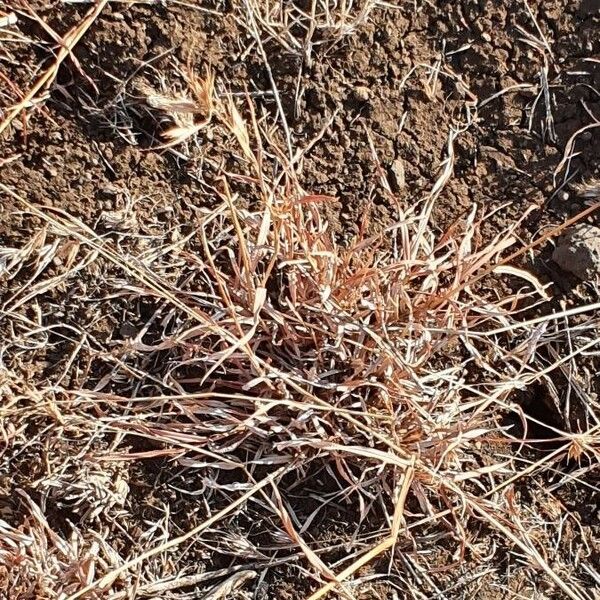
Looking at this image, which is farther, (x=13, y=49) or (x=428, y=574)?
(x=428, y=574)

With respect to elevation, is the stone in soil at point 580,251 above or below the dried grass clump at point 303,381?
above

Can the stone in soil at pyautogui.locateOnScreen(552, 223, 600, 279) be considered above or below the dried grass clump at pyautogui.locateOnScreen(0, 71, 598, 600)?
above

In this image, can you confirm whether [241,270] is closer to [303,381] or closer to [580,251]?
[303,381]

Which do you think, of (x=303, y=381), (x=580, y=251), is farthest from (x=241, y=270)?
(x=580, y=251)

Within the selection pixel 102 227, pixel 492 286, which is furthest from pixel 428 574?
pixel 102 227

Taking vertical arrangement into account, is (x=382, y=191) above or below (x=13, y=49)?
below

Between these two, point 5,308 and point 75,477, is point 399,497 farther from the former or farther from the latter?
point 5,308

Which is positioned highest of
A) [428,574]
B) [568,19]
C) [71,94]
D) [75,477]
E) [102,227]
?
[568,19]
